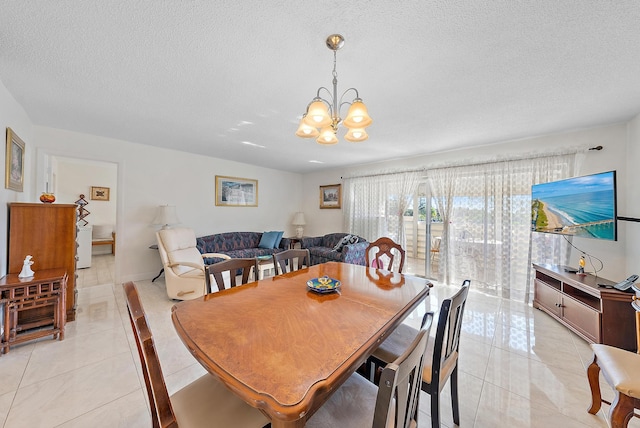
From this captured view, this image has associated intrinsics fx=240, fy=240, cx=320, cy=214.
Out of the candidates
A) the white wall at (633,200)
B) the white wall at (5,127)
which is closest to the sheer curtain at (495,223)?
the white wall at (633,200)

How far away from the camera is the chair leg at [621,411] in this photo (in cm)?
118

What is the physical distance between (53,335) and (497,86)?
4.61 metres

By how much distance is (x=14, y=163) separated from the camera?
2.48 metres

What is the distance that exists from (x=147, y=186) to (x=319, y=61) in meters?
3.93

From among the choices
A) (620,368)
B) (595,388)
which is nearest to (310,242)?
(595,388)

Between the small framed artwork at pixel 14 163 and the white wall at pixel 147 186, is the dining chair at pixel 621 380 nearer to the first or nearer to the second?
the small framed artwork at pixel 14 163

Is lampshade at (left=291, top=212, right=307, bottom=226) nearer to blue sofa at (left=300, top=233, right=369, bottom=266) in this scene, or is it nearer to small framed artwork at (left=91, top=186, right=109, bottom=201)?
blue sofa at (left=300, top=233, right=369, bottom=266)

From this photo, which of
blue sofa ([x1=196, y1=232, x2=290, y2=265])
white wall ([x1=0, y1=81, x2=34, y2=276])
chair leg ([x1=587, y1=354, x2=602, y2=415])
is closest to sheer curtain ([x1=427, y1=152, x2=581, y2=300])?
chair leg ([x1=587, y1=354, x2=602, y2=415])

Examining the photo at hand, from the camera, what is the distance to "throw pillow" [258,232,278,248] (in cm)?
529

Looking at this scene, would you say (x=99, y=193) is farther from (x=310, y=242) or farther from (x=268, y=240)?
(x=310, y=242)

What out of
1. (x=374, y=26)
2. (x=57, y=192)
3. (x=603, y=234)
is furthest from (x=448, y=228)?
(x=57, y=192)

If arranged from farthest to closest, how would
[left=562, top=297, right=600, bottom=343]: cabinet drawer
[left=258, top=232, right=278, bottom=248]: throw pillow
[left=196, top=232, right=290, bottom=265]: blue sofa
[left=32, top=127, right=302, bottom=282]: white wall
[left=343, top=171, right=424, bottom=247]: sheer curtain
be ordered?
[left=258, top=232, right=278, bottom=248]: throw pillow → [left=343, top=171, right=424, bottom=247]: sheer curtain → [left=196, top=232, right=290, bottom=265]: blue sofa → [left=32, top=127, right=302, bottom=282]: white wall → [left=562, top=297, right=600, bottom=343]: cabinet drawer

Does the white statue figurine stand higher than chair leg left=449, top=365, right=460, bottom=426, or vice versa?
the white statue figurine

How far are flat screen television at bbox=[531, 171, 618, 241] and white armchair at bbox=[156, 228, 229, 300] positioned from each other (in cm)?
445
